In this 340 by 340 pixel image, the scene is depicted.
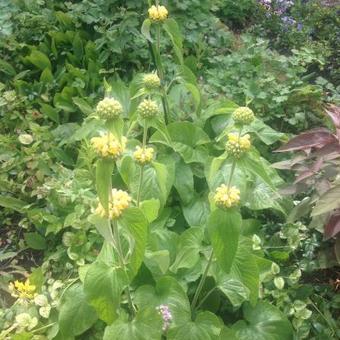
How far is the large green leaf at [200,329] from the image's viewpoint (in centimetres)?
184

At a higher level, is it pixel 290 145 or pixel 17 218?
pixel 290 145

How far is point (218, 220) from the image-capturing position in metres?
1.55

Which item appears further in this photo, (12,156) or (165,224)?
(12,156)

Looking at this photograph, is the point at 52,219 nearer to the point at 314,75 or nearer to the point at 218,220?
the point at 218,220

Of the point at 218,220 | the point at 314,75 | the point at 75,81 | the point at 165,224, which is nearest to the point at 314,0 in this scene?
the point at 314,75

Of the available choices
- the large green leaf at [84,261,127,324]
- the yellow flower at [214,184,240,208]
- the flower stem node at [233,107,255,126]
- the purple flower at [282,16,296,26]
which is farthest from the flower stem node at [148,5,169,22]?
the purple flower at [282,16,296,26]

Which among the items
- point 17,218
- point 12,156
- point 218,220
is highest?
point 218,220

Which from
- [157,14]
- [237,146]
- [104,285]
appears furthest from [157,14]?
[104,285]

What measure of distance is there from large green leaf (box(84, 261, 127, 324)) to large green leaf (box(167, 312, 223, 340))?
1.06ft

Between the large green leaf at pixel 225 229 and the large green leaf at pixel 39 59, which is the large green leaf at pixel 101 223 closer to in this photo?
the large green leaf at pixel 225 229

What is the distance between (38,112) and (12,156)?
40 centimetres

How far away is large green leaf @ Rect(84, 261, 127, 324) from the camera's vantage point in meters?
1.60

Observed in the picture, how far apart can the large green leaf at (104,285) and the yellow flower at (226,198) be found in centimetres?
37

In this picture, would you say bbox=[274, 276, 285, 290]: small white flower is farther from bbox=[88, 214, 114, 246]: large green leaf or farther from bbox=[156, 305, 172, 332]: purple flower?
bbox=[88, 214, 114, 246]: large green leaf
